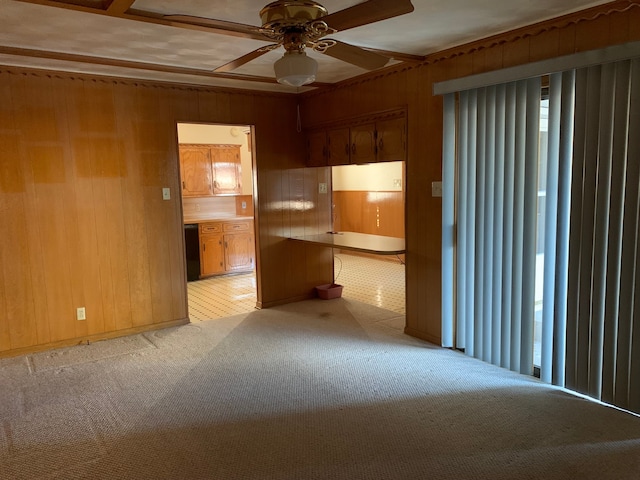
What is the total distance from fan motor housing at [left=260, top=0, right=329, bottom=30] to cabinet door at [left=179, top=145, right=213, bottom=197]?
17.8 feet

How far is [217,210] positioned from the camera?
796 centimetres

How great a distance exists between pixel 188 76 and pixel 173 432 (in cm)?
305

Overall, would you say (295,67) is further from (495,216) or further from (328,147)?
(328,147)

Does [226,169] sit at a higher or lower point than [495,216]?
higher

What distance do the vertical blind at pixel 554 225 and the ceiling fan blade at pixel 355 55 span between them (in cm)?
107

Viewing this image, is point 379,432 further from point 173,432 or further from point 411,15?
point 411,15

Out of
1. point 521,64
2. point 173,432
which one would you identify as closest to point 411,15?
point 521,64

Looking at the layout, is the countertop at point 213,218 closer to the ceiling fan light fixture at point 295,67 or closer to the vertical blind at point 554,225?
the vertical blind at point 554,225

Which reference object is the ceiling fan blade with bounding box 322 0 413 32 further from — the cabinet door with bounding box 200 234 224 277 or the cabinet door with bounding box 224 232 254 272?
the cabinet door with bounding box 224 232 254 272

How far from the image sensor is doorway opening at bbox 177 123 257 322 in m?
6.97

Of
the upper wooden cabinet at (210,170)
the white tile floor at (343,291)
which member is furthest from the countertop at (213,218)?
the white tile floor at (343,291)

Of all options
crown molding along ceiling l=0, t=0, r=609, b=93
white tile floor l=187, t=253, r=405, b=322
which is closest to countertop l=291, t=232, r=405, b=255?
white tile floor l=187, t=253, r=405, b=322

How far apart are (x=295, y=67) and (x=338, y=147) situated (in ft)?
8.87

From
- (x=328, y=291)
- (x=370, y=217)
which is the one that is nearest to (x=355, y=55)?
(x=328, y=291)
